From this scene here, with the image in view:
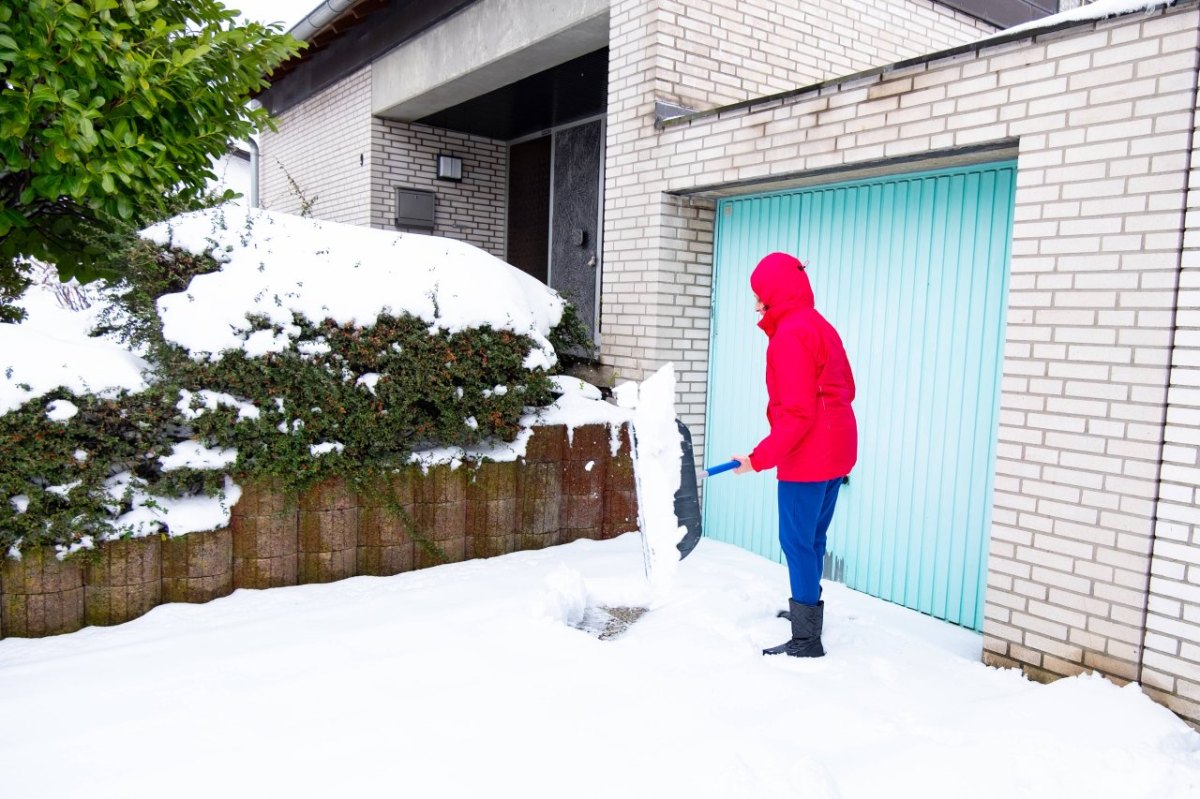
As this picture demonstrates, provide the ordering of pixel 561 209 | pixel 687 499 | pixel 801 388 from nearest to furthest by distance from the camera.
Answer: pixel 801 388
pixel 687 499
pixel 561 209

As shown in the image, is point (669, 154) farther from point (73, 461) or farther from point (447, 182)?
point (447, 182)

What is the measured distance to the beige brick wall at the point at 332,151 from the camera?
9.27 m

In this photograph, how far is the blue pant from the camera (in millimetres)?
3535

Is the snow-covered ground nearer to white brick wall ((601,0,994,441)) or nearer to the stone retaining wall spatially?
the stone retaining wall

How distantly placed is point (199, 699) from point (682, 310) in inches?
140

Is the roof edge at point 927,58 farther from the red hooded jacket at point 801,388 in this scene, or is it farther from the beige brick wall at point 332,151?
the beige brick wall at point 332,151

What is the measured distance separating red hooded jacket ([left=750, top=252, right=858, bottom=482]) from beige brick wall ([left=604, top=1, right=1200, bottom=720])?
700 mm

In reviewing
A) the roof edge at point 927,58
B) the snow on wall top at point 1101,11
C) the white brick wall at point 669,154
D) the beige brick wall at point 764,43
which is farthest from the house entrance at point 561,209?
the snow on wall top at point 1101,11

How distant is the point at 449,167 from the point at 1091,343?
763 cm

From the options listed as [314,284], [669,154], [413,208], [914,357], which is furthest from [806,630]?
[413,208]

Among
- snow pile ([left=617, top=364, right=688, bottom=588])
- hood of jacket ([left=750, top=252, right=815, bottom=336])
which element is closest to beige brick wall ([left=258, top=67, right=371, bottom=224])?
snow pile ([left=617, top=364, right=688, bottom=588])

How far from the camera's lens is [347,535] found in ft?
14.5

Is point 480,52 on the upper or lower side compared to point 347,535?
upper

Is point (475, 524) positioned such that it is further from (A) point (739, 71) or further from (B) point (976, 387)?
(A) point (739, 71)
